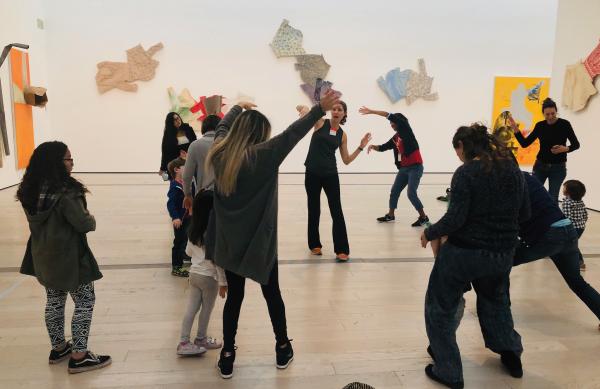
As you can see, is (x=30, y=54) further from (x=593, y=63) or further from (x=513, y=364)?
(x=513, y=364)

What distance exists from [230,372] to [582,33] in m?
7.29

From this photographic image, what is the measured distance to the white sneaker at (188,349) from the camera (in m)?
2.71

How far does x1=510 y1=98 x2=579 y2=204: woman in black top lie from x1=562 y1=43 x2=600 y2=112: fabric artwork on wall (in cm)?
256

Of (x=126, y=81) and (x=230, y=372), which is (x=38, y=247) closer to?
(x=230, y=372)

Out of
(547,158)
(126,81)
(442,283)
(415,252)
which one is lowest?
(415,252)

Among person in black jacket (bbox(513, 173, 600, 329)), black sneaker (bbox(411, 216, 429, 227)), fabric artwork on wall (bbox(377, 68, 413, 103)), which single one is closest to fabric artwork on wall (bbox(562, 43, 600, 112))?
black sneaker (bbox(411, 216, 429, 227))

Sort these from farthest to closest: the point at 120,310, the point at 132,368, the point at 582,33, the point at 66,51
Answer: the point at 66,51 < the point at 582,33 < the point at 120,310 < the point at 132,368

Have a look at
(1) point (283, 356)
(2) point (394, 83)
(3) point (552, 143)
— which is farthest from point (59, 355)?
(2) point (394, 83)

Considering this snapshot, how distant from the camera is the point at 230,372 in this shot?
8.29ft

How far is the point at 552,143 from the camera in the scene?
5.03 m

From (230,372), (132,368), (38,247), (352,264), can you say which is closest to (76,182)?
(38,247)

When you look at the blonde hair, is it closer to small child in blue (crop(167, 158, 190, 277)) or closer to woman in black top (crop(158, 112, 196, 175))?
small child in blue (crop(167, 158, 190, 277))

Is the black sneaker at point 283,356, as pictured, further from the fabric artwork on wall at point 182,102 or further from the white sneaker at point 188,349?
the fabric artwork on wall at point 182,102

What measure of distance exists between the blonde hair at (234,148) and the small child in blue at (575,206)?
2.77 m
